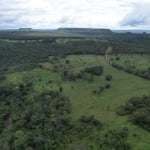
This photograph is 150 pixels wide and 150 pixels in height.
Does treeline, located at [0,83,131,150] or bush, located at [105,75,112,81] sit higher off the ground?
bush, located at [105,75,112,81]

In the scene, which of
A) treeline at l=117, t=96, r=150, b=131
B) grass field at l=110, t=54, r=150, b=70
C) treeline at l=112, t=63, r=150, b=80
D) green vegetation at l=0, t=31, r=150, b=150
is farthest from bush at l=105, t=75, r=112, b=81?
treeline at l=117, t=96, r=150, b=131

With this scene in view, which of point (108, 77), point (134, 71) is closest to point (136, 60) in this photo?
point (134, 71)

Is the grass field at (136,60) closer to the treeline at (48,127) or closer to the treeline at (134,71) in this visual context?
the treeline at (134,71)

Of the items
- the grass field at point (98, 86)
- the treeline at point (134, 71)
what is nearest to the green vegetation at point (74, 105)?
the grass field at point (98, 86)

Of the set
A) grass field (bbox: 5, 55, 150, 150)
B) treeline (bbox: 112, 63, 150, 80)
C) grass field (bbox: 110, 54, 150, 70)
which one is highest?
grass field (bbox: 110, 54, 150, 70)

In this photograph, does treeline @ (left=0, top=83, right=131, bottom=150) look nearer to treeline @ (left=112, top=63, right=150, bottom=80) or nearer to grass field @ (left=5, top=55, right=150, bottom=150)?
grass field @ (left=5, top=55, right=150, bottom=150)

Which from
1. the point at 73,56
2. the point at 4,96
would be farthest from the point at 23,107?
the point at 73,56

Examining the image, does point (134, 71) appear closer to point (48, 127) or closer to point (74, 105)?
point (74, 105)
